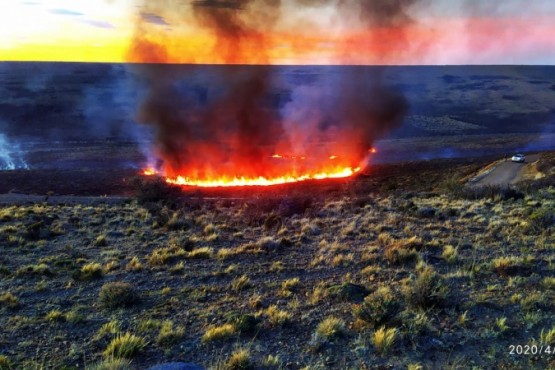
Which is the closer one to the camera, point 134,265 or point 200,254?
point 134,265

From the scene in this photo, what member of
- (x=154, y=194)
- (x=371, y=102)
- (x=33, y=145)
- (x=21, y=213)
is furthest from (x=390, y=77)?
(x=21, y=213)

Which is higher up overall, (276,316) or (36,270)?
(36,270)

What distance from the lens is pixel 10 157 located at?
5694 centimetres

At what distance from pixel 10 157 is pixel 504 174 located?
59.6 metres

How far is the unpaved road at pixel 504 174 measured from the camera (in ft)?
105

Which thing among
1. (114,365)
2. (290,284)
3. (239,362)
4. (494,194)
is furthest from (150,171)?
(239,362)

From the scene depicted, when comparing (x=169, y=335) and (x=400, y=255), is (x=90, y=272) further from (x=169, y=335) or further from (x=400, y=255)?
(x=400, y=255)

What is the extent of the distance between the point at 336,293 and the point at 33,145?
68179 millimetres

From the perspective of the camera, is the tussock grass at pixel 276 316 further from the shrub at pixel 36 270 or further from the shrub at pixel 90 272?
the shrub at pixel 36 270

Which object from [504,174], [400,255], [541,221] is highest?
[504,174]

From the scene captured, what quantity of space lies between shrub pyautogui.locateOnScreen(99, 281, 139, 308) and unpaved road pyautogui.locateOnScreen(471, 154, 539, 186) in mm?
27929

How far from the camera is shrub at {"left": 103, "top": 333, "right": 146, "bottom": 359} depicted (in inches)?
251

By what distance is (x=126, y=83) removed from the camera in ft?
350

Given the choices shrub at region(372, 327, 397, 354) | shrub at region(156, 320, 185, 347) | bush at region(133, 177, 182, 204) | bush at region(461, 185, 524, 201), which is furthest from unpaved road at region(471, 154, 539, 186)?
shrub at region(156, 320, 185, 347)
